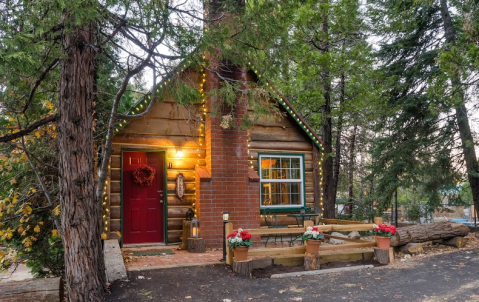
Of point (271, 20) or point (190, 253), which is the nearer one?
point (271, 20)

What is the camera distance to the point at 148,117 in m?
9.59

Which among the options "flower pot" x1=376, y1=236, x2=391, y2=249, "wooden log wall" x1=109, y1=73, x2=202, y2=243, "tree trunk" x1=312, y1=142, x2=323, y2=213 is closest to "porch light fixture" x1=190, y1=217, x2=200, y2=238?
"wooden log wall" x1=109, y1=73, x2=202, y2=243

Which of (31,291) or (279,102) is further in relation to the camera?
(279,102)

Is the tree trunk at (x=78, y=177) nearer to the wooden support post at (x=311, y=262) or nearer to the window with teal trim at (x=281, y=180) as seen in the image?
the wooden support post at (x=311, y=262)

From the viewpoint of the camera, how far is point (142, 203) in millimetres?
9672

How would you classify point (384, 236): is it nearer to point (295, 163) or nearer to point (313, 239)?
point (313, 239)

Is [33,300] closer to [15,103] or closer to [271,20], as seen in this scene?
[15,103]

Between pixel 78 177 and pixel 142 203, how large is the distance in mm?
4249

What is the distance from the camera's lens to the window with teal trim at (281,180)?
10633 millimetres

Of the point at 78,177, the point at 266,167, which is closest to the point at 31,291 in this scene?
the point at 78,177

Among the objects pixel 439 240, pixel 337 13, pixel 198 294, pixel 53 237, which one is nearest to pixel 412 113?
pixel 337 13

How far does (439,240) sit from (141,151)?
26.3 feet

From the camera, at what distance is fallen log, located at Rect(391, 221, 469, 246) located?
931 centimetres

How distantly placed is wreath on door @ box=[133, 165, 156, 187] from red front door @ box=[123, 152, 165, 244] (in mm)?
192
